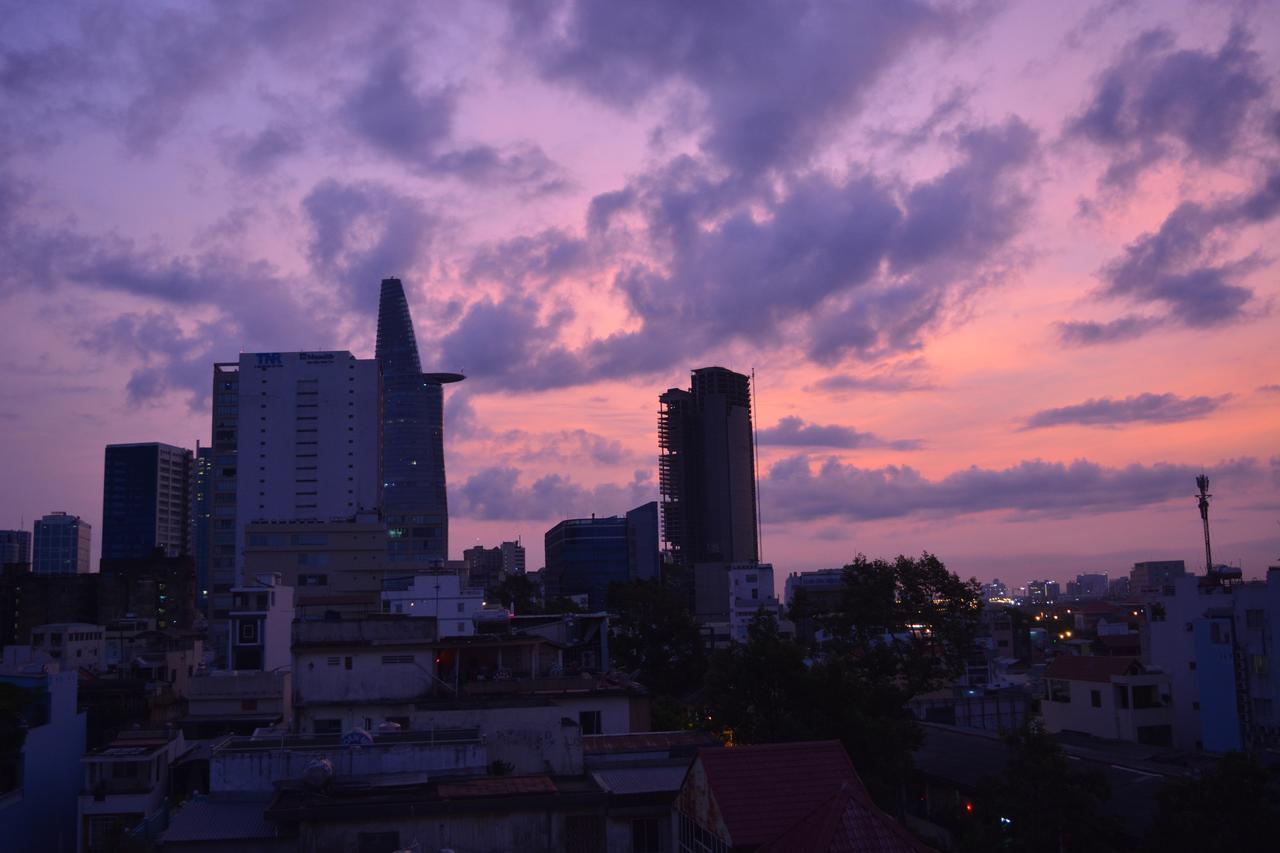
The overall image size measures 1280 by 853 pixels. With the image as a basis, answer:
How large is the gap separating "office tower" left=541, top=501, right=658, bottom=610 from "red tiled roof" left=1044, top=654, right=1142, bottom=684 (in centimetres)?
12234

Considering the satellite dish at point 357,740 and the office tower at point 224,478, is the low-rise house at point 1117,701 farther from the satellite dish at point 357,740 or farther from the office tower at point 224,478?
the office tower at point 224,478

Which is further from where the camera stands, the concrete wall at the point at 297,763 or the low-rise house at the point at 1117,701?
the low-rise house at the point at 1117,701

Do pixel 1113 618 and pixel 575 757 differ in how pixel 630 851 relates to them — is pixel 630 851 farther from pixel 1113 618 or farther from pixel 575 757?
pixel 1113 618

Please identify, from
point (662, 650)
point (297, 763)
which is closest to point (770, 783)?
point (297, 763)

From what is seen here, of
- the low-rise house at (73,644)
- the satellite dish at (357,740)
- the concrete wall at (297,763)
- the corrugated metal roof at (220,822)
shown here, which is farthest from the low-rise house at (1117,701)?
the low-rise house at (73,644)

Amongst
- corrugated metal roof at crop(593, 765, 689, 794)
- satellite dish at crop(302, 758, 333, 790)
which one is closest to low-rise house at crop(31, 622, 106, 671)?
satellite dish at crop(302, 758, 333, 790)

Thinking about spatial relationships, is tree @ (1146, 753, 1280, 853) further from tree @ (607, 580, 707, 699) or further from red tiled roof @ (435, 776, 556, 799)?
tree @ (607, 580, 707, 699)

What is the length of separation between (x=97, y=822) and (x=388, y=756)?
671 inches

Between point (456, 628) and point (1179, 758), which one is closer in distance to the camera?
point (1179, 758)

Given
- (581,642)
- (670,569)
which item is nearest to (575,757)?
(581,642)

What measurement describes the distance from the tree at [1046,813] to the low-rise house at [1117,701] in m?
26.1

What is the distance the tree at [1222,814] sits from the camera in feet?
77.1

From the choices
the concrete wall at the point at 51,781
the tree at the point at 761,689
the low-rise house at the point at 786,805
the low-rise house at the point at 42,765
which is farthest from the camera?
the tree at the point at 761,689

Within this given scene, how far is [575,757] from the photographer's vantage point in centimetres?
2708
